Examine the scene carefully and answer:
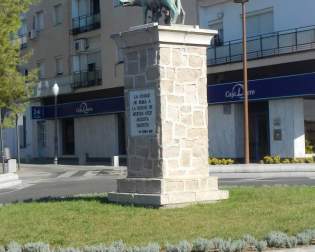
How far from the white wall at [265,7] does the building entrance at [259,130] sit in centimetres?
374

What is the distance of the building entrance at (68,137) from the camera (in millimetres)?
49250

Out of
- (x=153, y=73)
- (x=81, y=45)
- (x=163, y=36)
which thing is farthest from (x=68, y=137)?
(x=163, y=36)

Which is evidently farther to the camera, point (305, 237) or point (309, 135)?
point (309, 135)

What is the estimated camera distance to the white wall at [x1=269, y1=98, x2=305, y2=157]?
32.3 metres

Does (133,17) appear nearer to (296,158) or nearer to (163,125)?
(296,158)

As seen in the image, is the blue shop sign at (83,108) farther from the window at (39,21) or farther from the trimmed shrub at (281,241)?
the trimmed shrub at (281,241)

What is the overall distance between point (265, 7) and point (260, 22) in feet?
2.75

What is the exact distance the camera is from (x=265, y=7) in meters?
33.7

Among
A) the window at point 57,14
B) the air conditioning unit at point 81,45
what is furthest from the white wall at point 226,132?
the window at point 57,14

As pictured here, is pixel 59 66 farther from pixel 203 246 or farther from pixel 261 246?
pixel 261 246

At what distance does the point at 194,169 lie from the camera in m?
13.3

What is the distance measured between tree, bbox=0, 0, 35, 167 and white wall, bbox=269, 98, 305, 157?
11.7m

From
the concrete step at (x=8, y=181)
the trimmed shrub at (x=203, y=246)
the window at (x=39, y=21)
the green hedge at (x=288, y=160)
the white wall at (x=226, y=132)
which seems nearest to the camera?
the trimmed shrub at (x=203, y=246)

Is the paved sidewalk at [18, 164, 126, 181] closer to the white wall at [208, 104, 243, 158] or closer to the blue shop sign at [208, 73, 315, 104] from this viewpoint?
the white wall at [208, 104, 243, 158]
